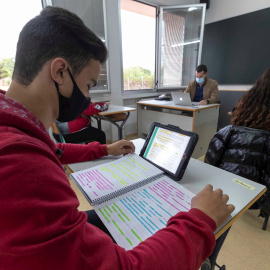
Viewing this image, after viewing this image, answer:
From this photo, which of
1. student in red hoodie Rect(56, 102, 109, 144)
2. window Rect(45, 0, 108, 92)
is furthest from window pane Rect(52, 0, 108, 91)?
student in red hoodie Rect(56, 102, 109, 144)

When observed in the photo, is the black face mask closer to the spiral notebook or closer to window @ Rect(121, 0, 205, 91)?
the spiral notebook

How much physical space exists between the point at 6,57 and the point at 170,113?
2554mm

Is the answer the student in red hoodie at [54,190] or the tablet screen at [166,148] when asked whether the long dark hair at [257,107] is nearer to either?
the tablet screen at [166,148]

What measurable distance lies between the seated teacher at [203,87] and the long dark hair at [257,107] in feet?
6.89

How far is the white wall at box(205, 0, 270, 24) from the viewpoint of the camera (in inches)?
136

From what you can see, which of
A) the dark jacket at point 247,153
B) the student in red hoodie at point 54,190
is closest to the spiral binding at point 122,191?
the student in red hoodie at point 54,190

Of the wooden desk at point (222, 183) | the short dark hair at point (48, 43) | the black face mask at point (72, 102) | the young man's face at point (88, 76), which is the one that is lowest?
the wooden desk at point (222, 183)

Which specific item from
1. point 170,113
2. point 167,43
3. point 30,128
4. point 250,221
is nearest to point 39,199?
point 30,128

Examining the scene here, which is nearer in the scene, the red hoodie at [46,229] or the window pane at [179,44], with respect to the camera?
the red hoodie at [46,229]

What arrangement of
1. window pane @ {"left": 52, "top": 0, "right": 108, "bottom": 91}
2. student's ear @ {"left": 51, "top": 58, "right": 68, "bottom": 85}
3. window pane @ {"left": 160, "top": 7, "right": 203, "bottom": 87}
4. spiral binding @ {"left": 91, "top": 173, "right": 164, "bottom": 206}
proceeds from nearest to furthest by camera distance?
student's ear @ {"left": 51, "top": 58, "right": 68, "bottom": 85}
spiral binding @ {"left": 91, "top": 173, "right": 164, "bottom": 206}
window pane @ {"left": 52, "top": 0, "right": 108, "bottom": 91}
window pane @ {"left": 160, "top": 7, "right": 203, "bottom": 87}

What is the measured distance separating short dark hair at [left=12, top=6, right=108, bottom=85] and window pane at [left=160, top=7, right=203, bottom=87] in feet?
12.9

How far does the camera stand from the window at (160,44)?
369 cm

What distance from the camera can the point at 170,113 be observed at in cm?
296

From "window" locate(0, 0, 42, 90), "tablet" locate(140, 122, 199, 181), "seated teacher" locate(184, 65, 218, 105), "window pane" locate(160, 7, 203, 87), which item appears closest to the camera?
"tablet" locate(140, 122, 199, 181)
